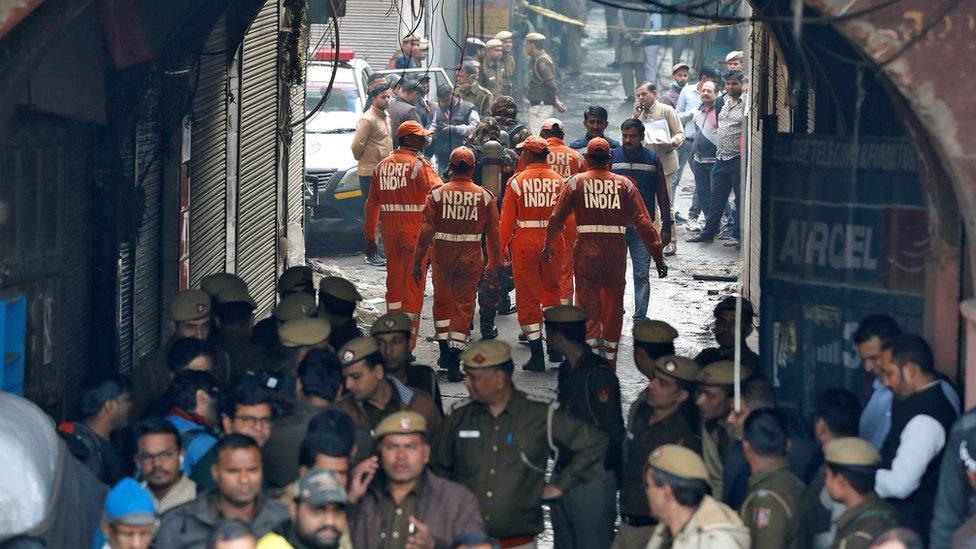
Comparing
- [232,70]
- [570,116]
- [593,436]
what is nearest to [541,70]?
[570,116]

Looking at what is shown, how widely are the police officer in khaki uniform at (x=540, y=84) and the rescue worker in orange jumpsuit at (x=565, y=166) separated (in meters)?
12.9

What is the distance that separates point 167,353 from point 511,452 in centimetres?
209

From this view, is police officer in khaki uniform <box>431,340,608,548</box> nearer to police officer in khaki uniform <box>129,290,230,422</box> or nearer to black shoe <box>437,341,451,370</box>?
police officer in khaki uniform <box>129,290,230,422</box>

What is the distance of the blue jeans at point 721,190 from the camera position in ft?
62.8

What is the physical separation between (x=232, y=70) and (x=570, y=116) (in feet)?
54.7

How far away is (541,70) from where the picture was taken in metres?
28.9

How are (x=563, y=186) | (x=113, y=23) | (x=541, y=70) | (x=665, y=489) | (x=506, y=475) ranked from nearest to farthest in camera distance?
(x=665, y=489)
(x=506, y=475)
(x=113, y=23)
(x=563, y=186)
(x=541, y=70)

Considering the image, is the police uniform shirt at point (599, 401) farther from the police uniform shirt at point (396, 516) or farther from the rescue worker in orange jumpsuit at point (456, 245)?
the rescue worker in orange jumpsuit at point (456, 245)

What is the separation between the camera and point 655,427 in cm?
800

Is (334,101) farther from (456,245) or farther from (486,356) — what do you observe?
(486,356)

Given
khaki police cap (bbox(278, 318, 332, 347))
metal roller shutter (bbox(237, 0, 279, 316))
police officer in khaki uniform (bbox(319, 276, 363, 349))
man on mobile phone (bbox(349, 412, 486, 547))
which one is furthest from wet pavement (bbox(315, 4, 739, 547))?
man on mobile phone (bbox(349, 412, 486, 547))

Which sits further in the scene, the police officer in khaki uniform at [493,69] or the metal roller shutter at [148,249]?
the police officer in khaki uniform at [493,69]

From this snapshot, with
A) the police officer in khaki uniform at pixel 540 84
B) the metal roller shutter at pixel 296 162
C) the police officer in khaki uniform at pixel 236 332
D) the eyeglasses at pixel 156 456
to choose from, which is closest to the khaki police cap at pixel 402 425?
the eyeglasses at pixel 156 456

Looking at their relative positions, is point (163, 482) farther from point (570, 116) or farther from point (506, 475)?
point (570, 116)
